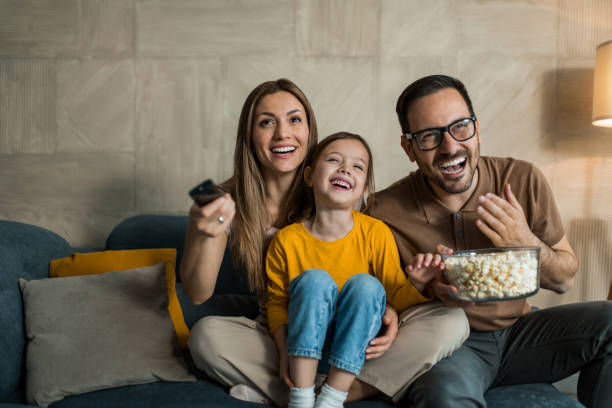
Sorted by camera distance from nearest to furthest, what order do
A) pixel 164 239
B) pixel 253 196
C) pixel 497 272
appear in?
pixel 497 272, pixel 253 196, pixel 164 239

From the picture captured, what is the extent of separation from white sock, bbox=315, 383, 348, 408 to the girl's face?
1.88 feet

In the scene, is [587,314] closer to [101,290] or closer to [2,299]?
[101,290]

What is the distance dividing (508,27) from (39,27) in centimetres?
247

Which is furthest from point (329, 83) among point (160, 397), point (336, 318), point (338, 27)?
point (160, 397)

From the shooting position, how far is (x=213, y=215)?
1.16 meters

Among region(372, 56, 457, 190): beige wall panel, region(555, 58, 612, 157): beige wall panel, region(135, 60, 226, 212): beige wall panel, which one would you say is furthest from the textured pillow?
region(555, 58, 612, 157): beige wall panel

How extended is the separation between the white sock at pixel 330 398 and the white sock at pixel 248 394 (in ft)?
0.63

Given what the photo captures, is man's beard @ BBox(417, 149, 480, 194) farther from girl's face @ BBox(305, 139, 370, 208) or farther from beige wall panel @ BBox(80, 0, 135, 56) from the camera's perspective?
beige wall panel @ BBox(80, 0, 135, 56)

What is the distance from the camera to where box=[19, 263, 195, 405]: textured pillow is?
1.37 meters

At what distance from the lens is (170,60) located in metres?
2.37

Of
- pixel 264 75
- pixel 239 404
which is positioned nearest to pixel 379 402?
pixel 239 404

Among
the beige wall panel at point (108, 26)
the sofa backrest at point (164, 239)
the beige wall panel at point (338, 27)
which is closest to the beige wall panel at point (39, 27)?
the beige wall panel at point (108, 26)

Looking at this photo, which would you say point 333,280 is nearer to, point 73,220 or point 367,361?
point 367,361

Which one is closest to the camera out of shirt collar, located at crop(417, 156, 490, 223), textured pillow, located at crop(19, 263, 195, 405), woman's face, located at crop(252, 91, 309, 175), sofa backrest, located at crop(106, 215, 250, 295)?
textured pillow, located at crop(19, 263, 195, 405)
